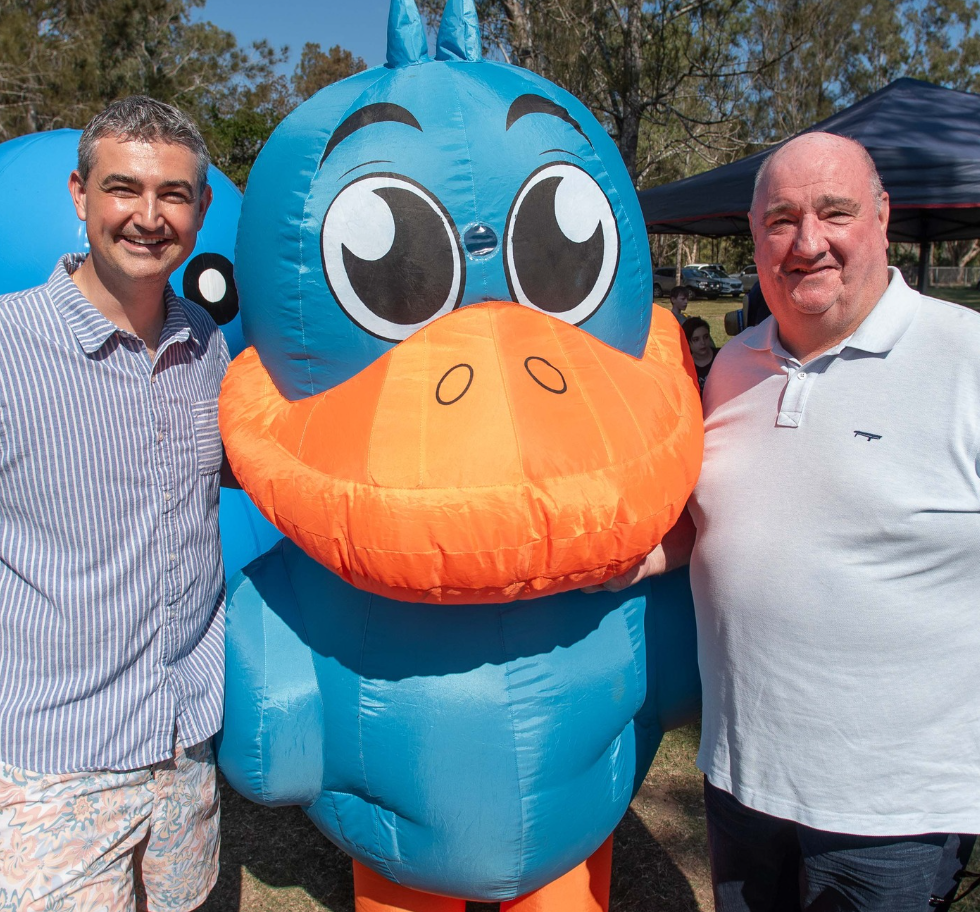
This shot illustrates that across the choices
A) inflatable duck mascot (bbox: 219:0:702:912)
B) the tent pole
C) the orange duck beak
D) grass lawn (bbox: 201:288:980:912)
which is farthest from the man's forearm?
the tent pole

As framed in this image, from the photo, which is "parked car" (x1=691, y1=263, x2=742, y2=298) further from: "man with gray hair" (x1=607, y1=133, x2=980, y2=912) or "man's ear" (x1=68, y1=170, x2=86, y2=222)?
"man's ear" (x1=68, y1=170, x2=86, y2=222)

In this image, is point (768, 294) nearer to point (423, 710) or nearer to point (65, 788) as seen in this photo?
point (423, 710)

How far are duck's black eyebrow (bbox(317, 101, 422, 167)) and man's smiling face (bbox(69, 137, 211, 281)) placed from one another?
11.9 inches

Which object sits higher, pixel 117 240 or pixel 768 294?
pixel 117 240

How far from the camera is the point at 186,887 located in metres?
1.86

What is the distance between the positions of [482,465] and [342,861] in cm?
201

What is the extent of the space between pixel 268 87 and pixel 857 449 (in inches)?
1397

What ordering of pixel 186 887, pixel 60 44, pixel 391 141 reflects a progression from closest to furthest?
pixel 391 141, pixel 186 887, pixel 60 44

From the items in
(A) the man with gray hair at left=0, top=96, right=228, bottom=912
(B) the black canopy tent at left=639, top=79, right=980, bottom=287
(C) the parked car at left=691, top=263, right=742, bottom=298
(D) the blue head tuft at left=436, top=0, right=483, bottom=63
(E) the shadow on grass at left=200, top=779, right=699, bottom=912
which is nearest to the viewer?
(A) the man with gray hair at left=0, top=96, right=228, bottom=912

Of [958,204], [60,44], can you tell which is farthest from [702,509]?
[60,44]

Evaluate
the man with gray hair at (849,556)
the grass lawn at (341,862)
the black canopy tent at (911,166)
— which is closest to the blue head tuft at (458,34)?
the man with gray hair at (849,556)

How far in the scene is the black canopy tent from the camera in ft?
17.4

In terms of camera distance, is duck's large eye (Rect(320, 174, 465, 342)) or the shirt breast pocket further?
the shirt breast pocket

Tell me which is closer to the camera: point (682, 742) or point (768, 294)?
point (768, 294)
